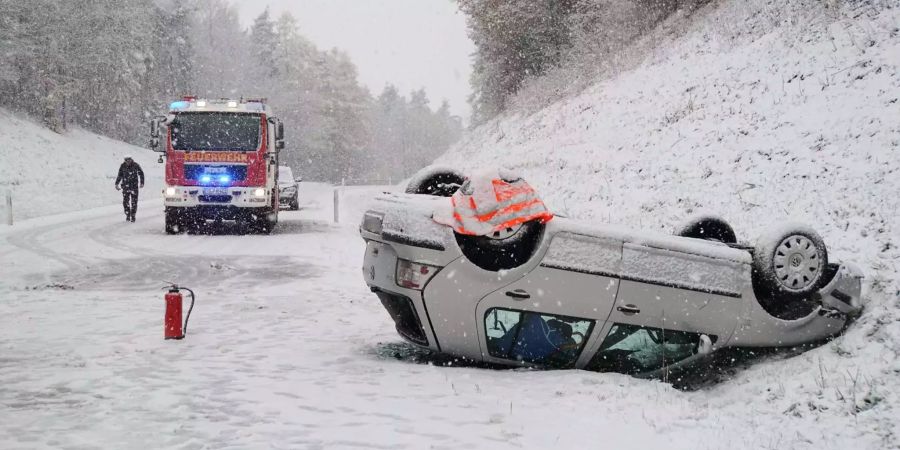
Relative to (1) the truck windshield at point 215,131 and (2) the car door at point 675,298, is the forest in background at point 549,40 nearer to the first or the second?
(1) the truck windshield at point 215,131

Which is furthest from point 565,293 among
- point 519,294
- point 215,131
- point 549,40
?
point 549,40

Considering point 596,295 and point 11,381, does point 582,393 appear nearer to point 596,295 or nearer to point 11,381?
point 596,295

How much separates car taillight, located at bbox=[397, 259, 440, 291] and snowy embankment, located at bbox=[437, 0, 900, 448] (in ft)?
6.09

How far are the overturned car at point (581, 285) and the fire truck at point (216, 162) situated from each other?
37.9 ft

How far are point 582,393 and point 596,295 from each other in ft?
2.22

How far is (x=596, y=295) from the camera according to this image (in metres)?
4.98

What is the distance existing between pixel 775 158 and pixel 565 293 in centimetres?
656

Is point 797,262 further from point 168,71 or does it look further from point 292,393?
point 168,71

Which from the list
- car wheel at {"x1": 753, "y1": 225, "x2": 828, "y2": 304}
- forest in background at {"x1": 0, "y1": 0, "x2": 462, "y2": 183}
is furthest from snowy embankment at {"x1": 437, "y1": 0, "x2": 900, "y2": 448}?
forest in background at {"x1": 0, "y1": 0, "x2": 462, "y2": 183}

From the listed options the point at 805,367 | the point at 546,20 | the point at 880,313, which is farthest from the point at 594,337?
the point at 546,20

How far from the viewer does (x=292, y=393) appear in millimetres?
4820

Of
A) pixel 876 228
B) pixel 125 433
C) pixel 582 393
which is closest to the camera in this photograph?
pixel 125 433

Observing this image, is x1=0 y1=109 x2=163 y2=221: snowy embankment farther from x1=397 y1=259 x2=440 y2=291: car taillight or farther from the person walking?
x1=397 y1=259 x2=440 y2=291: car taillight

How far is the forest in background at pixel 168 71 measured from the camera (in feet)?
136
